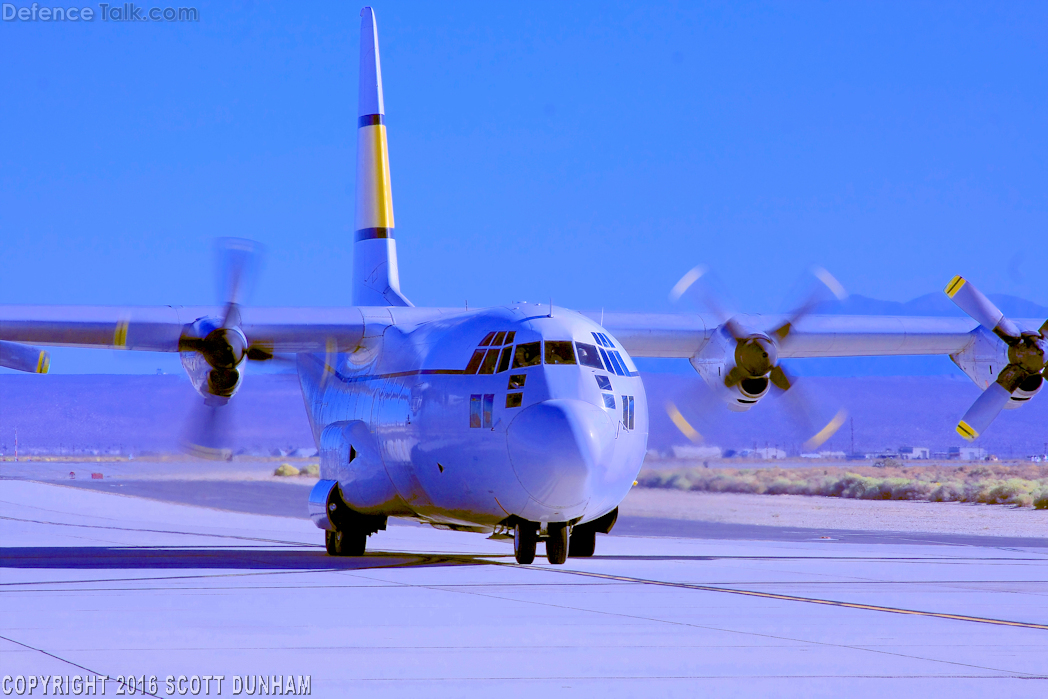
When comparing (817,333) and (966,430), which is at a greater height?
(817,333)

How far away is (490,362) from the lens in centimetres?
1611

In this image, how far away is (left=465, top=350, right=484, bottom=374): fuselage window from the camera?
53.5 feet

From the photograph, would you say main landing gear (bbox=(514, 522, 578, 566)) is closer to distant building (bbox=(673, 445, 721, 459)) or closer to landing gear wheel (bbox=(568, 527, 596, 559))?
landing gear wheel (bbox=(568, 527, 596, 559))

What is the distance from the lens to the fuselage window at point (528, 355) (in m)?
15.6

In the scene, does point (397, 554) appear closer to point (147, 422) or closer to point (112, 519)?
point (112, 519)

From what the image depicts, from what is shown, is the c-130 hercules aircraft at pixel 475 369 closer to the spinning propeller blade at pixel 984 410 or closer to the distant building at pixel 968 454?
the spinning propeller blade at pixel 984 410

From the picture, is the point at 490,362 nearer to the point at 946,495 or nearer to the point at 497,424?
the point at 497,424

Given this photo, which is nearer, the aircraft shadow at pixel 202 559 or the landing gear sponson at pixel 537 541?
the landing gear sponson at pixel 537 541

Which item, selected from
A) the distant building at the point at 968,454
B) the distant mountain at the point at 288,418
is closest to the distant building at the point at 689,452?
the distant building at the point at 968,454

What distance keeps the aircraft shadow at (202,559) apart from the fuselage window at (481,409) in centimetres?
267

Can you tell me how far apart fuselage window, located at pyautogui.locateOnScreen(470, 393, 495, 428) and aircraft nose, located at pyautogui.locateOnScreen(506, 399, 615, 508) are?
0.70m

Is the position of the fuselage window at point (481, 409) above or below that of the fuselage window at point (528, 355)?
below

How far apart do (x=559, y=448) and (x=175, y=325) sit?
7389 mm

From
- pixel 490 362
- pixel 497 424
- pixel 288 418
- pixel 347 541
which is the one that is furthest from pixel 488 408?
pixel 288 418
